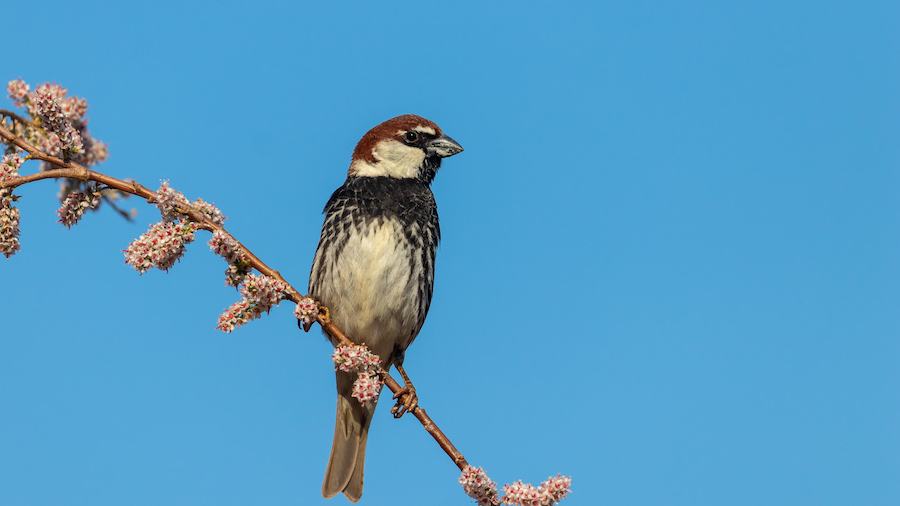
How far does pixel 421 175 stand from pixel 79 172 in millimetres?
2596

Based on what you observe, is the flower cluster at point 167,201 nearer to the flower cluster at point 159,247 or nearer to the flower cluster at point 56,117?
the flower cluster at point 159,247

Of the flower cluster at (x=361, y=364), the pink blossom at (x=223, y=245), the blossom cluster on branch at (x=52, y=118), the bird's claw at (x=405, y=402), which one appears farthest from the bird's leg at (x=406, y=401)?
the blossom cluster on branch at (x=52, y=118)

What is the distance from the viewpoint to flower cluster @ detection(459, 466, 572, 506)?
3.06 m

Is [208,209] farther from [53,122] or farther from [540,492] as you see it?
[540,492]

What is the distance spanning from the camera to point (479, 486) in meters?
3.22

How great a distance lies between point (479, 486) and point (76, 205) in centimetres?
215

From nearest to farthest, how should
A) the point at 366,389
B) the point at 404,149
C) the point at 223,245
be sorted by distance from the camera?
the point at 223,245, the point at 366,389, the point at 404,149

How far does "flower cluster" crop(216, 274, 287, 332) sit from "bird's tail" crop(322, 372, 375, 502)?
165 cm

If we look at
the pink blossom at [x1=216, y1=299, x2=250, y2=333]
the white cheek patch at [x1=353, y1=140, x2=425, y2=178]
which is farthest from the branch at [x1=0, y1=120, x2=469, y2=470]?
the white cheek patch at [x1=353, y1=140, x2=425, y2=178]

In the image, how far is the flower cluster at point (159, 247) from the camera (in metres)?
3.47

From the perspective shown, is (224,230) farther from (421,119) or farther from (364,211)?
(421,119)

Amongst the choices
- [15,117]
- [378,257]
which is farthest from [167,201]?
[378,257]

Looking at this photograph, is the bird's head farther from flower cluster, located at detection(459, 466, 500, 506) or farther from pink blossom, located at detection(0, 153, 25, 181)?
flower cluster, located at detection(459, 466, 500, 506)

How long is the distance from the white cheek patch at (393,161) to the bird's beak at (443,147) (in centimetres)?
7
